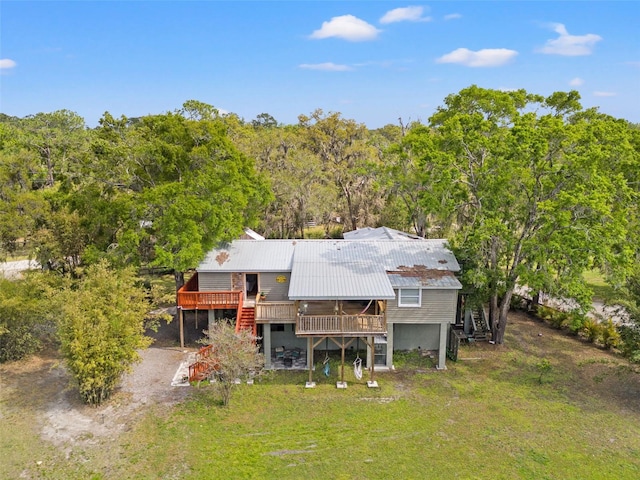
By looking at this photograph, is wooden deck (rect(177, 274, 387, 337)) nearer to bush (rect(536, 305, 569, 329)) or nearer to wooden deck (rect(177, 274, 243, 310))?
wooden deck (rect(177, 274, 243, 310))

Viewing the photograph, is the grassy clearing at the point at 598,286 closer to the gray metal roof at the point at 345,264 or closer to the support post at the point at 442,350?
the gray metal roof at the point at 345,264

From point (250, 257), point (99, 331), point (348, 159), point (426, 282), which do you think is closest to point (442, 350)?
point (426, 282)

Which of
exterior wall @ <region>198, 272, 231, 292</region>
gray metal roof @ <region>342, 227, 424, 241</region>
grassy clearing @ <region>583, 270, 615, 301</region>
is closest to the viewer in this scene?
exterior wall @ <region>198, 272, 231, 292</region>

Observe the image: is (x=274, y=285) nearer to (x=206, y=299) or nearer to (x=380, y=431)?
(x=206, y=299)

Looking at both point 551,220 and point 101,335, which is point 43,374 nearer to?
point 101,335

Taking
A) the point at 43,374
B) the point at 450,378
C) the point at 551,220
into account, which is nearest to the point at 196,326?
the point at 43,374

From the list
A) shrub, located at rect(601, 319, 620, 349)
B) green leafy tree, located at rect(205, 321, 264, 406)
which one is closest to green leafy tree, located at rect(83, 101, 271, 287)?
green leafy tree, located at rect(205, 321, 264, 406)

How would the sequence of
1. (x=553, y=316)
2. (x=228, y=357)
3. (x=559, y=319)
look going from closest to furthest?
1. (x=228, y=357)
2. (x=559, y=319)
3. (x=553, y=316)
